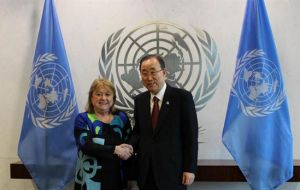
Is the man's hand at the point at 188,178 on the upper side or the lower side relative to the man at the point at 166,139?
lower

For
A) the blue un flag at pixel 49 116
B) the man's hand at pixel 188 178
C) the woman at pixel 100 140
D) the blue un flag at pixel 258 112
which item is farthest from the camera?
the blue un flag at pixel 49 116

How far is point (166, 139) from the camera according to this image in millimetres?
2053

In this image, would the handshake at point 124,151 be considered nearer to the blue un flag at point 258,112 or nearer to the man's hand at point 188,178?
the man's hand at point 188,178

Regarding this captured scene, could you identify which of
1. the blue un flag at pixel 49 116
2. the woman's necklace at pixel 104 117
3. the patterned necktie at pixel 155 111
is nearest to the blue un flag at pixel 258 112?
the patterned necktie at pixel 155 111

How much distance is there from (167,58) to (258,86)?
76cm

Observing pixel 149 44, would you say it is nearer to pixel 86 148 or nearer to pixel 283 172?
pixel 86 148

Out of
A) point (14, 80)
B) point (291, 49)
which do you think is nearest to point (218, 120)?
point (291, 49)

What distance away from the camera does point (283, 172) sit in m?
2.40

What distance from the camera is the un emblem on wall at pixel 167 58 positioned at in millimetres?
2740

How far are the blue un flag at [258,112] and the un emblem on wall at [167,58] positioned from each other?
0.95 ft

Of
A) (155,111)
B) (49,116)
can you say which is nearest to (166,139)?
(155,111)

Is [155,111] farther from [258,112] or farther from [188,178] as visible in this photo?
[258,112]

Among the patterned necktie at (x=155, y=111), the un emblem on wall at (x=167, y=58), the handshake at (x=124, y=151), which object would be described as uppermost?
the un emblem on wall at (x=167, y=58)

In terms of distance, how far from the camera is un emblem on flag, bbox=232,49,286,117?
2.45 meters
